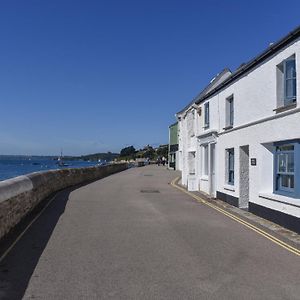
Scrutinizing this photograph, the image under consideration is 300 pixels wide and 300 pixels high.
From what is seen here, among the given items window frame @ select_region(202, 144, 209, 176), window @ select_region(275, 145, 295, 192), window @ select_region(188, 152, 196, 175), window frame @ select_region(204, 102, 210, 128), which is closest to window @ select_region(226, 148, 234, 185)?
window frame @ select_region(204, 102, 210, 128)

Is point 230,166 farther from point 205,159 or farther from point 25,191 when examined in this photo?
point 25,191

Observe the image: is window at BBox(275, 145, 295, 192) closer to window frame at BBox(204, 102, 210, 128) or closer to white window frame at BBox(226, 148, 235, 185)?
white window frame at BBox(226, 148, 235, 185)

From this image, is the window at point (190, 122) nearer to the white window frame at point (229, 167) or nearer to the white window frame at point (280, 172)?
the white window frame at point (229, 167)

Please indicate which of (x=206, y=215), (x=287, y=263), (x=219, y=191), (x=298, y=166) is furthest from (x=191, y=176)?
(x=287, y=263)

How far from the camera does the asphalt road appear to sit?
675 centimetres

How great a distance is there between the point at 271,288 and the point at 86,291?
2.66 m

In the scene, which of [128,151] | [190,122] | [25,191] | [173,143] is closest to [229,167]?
[25,191]

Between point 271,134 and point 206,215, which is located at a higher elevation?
point 271,134

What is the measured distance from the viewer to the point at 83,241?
34.4ft

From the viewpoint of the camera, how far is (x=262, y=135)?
48.8 feet

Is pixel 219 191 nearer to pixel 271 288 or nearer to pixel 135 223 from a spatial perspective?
pixel 135 223

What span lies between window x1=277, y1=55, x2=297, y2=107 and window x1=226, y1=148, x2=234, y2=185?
570 centimetres

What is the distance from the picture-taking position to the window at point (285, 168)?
13.0m

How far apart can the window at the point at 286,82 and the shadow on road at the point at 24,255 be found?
23.7 feet
